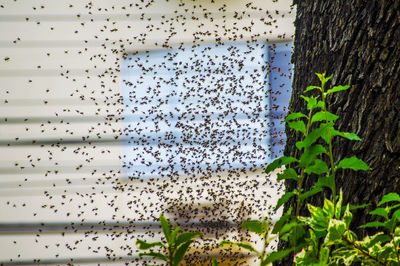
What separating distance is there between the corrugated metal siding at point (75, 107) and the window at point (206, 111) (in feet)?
0.30

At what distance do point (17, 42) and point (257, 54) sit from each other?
123 centimetres

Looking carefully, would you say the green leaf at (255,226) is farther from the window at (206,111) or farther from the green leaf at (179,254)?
the window at (206,111)

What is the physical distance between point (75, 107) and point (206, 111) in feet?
2.18

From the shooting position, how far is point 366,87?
780 mm

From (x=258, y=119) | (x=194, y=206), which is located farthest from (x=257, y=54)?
(x=194, y=206)

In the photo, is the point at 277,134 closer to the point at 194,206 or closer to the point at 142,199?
the point at 194,206

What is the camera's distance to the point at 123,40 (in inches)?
72.4

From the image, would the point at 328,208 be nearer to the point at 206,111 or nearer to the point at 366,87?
the point at 366,87

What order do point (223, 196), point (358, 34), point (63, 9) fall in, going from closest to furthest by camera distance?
1. point (358, 34)
2. point (223, 196)
3. point (63, 9)

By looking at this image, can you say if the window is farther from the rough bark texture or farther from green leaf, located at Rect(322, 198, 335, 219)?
green leaf, located at Rect(322, 198, 335, 219)

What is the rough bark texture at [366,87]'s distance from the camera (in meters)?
0.75

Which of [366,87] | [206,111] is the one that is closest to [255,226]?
[366,87]

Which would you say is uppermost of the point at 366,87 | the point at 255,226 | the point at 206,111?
the point at 366,87

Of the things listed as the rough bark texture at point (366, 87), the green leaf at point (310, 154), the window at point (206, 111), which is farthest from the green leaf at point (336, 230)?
the window at point (206, 111)
